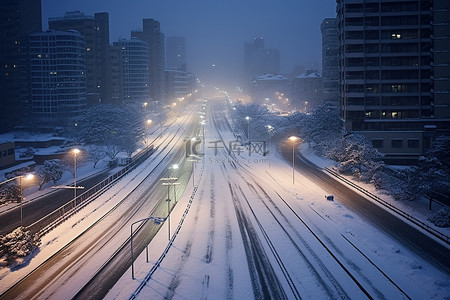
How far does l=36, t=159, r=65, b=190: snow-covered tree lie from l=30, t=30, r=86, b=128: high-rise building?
73.8 metres

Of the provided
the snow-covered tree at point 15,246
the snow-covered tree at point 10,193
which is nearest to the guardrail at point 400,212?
the snow-covered tree at point 15,246

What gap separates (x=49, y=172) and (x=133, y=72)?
148 m

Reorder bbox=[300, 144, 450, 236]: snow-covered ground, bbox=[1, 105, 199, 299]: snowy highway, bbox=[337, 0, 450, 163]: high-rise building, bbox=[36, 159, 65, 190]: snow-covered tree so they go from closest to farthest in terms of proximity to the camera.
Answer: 1. bbox=[1, 105, 199, 299]: snowy highway
2. bbox=[300, 144, 450, 236]: snow-covered ground
3. bbox=[36, 159, 65, 190]: snow-covered tree
4. bbox=[337, 0, 450, 163]: high-rise building

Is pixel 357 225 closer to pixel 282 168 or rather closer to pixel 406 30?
pixel 282 168

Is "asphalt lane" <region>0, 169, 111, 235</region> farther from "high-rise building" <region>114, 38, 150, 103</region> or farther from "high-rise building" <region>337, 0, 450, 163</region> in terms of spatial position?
"high-rise building" <region>114, 38, 150, 103</region>

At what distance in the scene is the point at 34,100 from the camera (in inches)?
5118

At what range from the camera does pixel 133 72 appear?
197250 mm

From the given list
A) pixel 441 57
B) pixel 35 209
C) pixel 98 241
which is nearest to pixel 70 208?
pixel 35 209

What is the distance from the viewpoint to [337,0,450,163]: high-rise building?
244 ft

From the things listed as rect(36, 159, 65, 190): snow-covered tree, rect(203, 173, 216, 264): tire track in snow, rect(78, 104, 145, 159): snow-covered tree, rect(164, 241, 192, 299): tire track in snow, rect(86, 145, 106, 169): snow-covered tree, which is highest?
rect(78, 104, 145, 159): snow-covered tree

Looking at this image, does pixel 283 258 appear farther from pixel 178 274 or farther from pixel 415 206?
pixel 415 206

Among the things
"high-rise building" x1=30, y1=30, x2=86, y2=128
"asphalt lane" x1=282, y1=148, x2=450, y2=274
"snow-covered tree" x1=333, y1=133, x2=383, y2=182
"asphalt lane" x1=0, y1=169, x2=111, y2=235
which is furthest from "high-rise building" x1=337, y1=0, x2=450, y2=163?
"high-rise building" x1=30, y1=30, x2=86, y2=128

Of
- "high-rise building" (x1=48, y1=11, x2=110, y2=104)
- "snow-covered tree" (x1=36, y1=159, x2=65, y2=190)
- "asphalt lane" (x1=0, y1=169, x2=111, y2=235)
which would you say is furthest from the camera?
"high-rise building" (x1=48, y1=11, x2=110, y2=104)

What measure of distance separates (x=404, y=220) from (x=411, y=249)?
7608 millimetres
